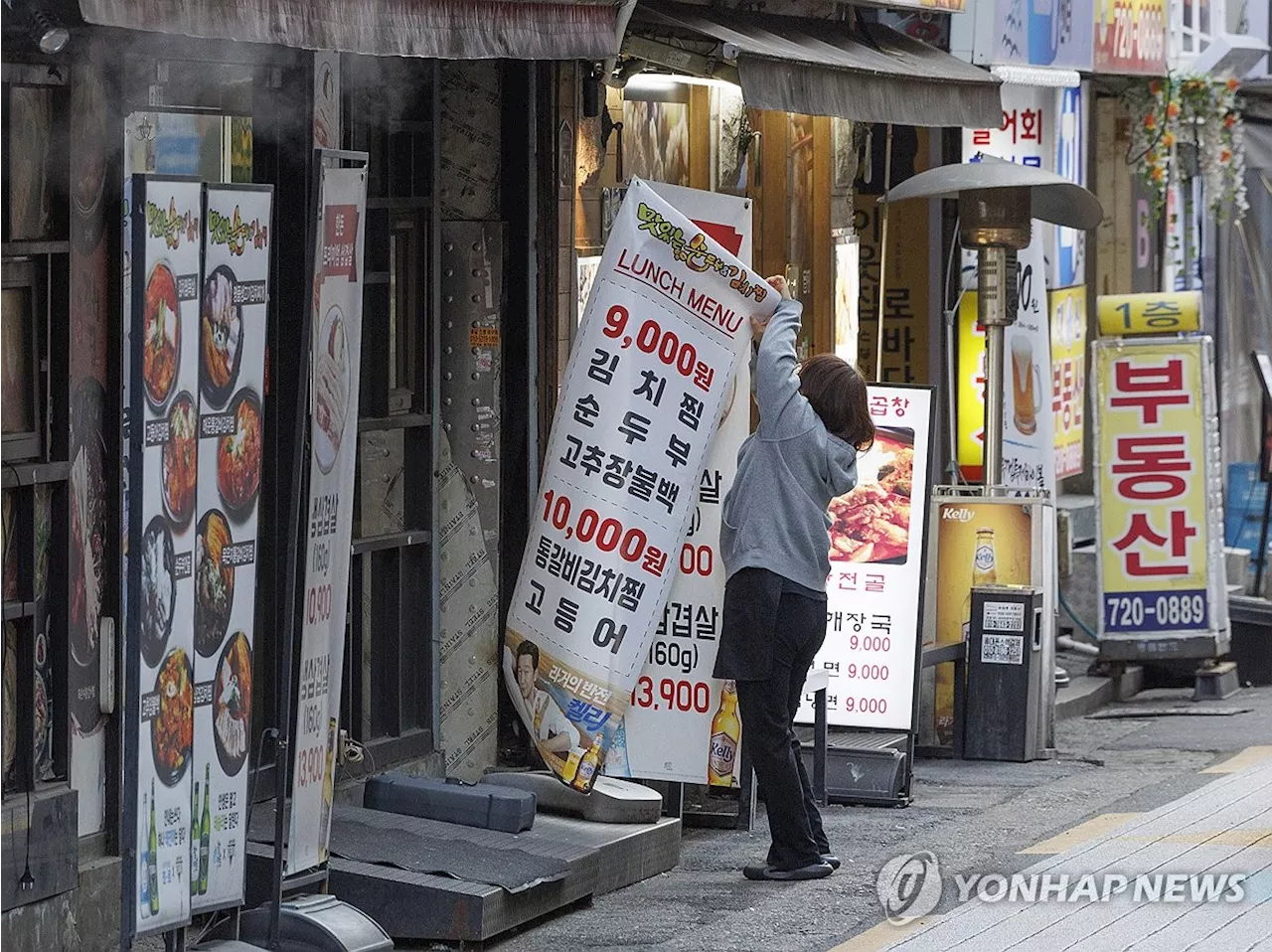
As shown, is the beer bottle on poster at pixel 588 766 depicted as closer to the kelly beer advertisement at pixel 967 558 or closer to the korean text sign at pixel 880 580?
the korean text sign at pixel 880 580

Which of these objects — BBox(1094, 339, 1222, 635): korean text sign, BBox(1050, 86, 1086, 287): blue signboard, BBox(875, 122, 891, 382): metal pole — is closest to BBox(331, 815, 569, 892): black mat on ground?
BBox(1094, 339, 1222, 635): korean text sign

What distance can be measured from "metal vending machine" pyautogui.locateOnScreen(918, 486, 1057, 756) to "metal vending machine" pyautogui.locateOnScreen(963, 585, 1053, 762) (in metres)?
0.05

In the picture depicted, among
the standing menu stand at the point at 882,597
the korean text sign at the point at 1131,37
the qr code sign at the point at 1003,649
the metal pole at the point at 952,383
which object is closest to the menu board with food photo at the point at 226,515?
the standing menu stand at the point at 882,597

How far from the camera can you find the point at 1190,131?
1745 cm

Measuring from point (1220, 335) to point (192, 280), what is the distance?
49.8ft

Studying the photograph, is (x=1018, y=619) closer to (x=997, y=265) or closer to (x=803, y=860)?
(x=997, y=265)

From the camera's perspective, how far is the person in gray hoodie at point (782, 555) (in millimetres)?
7973

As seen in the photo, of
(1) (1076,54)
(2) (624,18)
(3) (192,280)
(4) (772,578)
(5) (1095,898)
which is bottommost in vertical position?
(5) (1095,898)

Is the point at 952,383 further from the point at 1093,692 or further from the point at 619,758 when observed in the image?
the point at 619,758

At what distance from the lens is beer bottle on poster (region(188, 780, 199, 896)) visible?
19.5ft

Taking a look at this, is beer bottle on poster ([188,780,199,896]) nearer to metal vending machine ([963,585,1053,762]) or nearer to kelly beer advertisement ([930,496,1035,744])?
metal vending machine ([963,585,1053,762])

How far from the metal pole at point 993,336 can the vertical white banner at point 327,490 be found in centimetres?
559

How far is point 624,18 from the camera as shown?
7.43 metres

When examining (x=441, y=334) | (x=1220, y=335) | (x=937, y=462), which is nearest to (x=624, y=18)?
(x=441, y=334)
